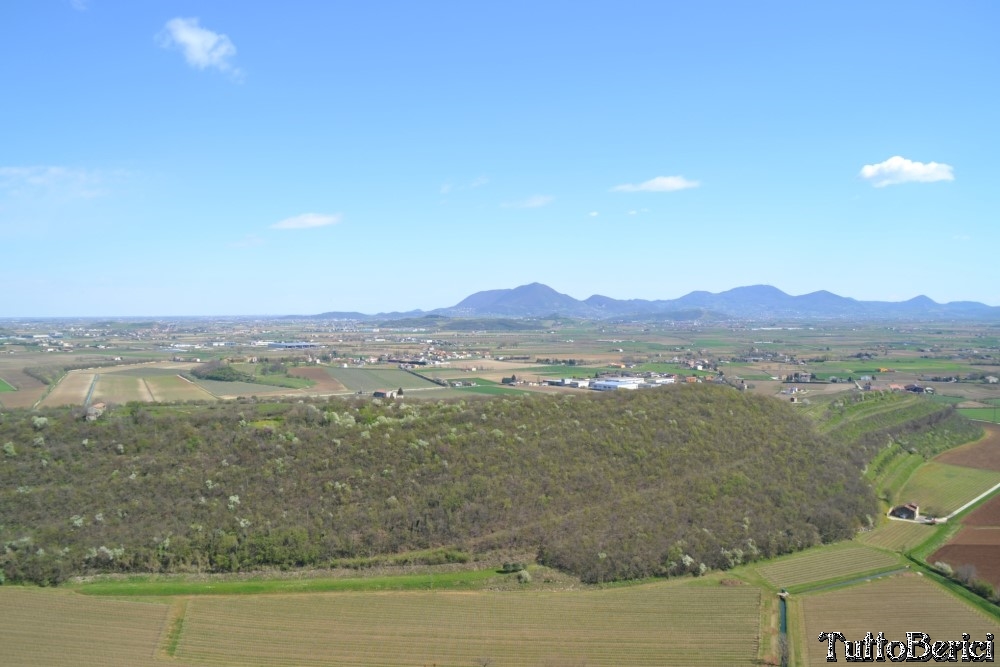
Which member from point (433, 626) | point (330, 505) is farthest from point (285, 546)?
point (433, 626)

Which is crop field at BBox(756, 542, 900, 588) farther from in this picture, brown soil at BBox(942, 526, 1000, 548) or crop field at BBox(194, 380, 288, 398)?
crop field at BBox(194, 380, 288, 398)

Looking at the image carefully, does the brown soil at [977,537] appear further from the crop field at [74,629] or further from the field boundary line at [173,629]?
the crop field at [74,629]

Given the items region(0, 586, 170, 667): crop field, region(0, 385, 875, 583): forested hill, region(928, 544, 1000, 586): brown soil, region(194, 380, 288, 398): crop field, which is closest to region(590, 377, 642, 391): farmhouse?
region(0, 385, 875, 583): forested hill

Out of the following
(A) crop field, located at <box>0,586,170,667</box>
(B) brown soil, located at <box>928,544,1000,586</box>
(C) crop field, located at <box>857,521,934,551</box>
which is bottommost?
(C) crop field, located at <box>857,521,934,551</box>

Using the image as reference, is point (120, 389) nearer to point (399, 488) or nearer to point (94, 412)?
point (94, 412)

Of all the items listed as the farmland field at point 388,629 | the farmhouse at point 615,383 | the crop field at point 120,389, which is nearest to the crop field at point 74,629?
the farmland field at point 388,629
